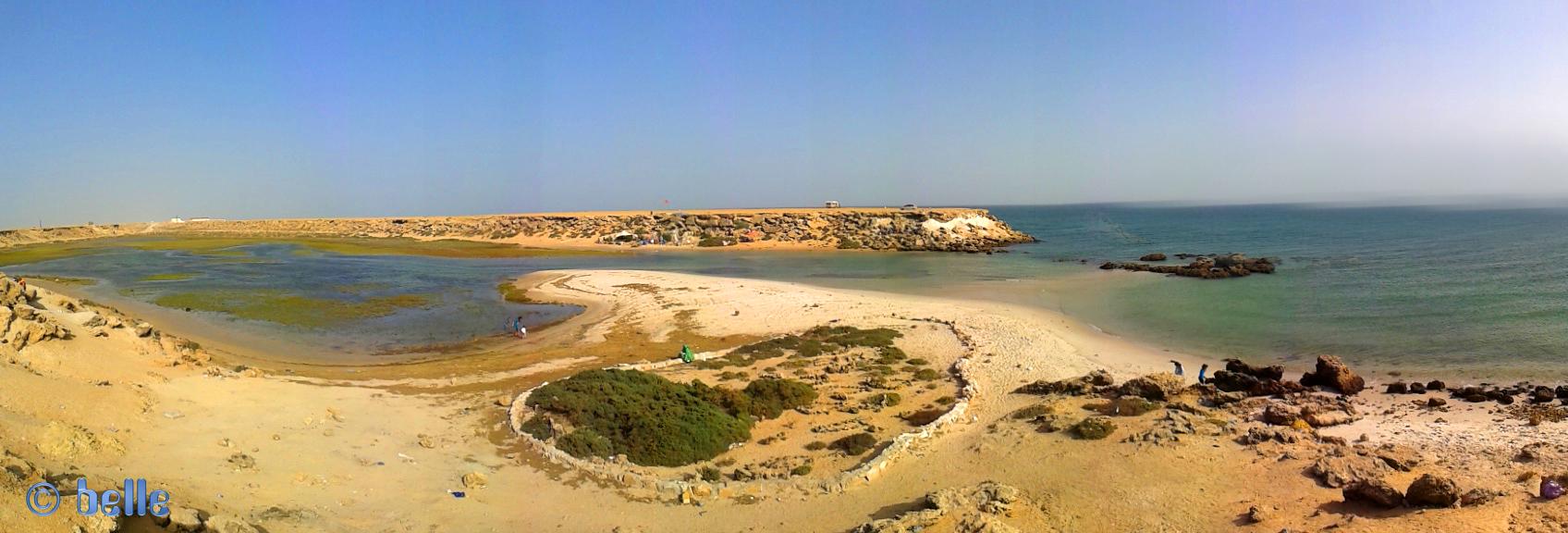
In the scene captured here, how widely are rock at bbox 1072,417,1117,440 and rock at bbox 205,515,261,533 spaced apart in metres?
12.9

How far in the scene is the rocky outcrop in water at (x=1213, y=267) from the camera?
44.5 metres

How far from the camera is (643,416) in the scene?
13797mm

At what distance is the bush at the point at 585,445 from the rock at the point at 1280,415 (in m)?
12.7

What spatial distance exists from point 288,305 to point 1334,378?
40094 mm

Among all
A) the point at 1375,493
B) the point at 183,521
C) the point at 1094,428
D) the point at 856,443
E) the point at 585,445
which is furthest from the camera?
the point at 1094,428

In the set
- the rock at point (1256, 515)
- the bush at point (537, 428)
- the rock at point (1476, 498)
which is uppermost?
the rock at point (1476, 498)

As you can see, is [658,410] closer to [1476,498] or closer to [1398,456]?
[1476,498]

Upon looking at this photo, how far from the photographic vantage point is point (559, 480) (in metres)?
11.9

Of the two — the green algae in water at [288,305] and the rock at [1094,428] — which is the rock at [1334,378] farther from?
the green algae in water at [288,305]

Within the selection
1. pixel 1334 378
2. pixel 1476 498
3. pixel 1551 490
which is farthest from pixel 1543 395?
pixel 1476 498

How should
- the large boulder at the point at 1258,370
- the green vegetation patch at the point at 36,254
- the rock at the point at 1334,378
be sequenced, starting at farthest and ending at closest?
the green vegetation patch at the point at 36,254 < the large boulder at the point at 1258,370 < the rock at the point at 1334,378

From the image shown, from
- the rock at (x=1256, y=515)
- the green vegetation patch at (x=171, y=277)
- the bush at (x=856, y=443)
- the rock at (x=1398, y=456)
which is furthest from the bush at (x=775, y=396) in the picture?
the green vegetation patch at (x=171, y=277)

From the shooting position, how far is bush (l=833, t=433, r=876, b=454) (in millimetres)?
13042

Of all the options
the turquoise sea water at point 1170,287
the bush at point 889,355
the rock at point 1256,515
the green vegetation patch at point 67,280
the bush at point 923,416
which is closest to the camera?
the rock at point 1256,515
